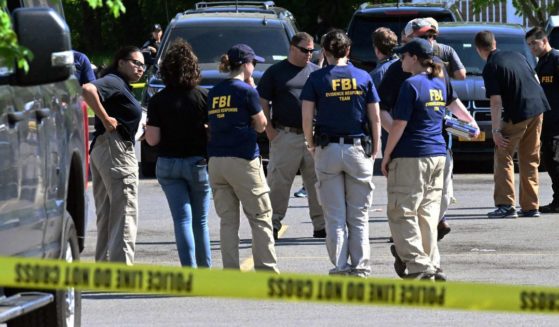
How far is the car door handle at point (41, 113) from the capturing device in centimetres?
736

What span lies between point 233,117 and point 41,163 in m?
3.02

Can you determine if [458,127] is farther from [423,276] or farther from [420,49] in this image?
[423,276]

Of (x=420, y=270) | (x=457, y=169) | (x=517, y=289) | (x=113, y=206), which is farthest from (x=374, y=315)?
(x=457, y=169)

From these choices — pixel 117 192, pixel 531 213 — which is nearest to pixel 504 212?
pixel 531 213

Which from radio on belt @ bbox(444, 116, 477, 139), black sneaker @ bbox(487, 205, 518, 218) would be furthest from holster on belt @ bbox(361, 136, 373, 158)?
black sneaker @ bbox(487, 205, 518, 218)

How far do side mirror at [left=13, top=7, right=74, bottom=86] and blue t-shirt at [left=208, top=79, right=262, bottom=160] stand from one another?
3.61 meters

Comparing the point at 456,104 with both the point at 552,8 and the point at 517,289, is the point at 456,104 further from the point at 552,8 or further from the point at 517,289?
the point at 552,8

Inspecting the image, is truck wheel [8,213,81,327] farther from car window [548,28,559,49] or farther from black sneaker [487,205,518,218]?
car window [548,28,559,49]

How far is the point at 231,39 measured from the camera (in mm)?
19391

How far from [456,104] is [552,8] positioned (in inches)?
880

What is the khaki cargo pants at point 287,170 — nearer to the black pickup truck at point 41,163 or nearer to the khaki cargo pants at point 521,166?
Result: the khaki cargo pants at point 521,166

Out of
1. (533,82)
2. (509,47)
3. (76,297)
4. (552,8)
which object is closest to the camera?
(76,297)

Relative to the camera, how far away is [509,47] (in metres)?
19.7

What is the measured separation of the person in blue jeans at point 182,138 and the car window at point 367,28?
11.1m
